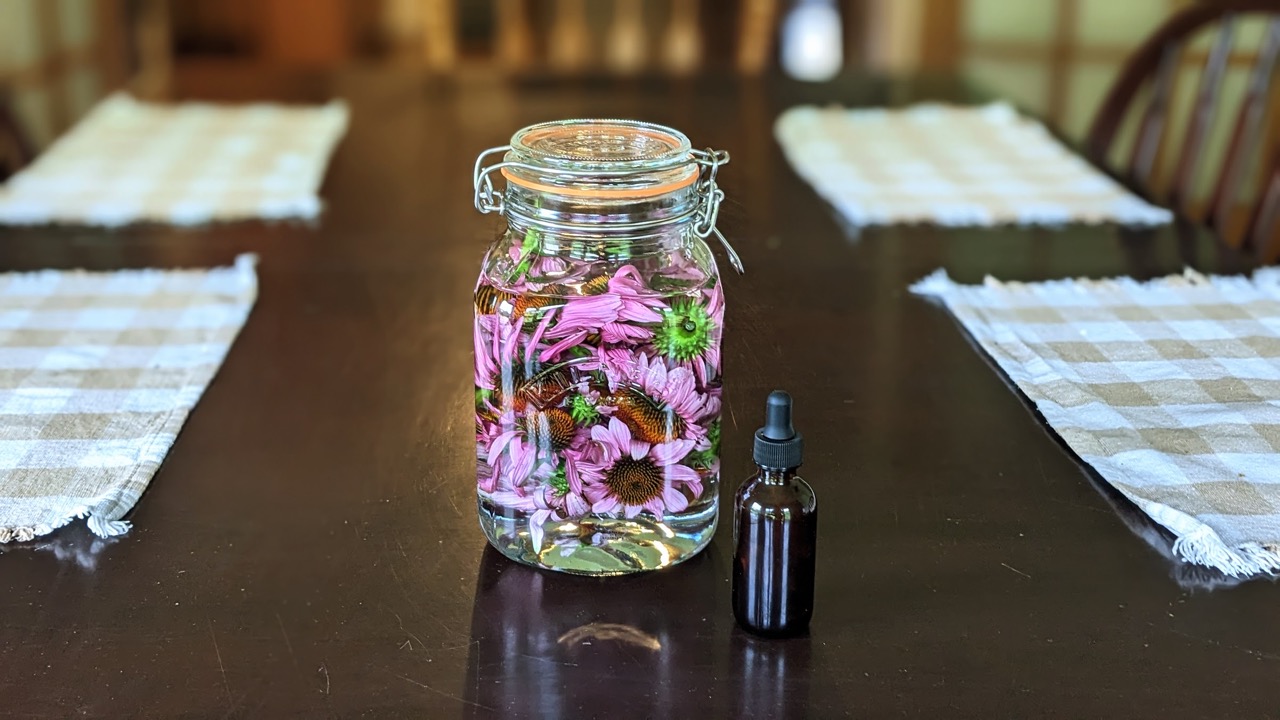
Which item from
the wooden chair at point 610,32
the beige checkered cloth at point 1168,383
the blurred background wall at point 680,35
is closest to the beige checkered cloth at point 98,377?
the beige checkered cloth at point 1168,383

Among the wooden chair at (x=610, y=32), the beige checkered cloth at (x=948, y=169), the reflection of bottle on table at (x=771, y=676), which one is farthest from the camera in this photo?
the wooden chair at (x=610, y=32)

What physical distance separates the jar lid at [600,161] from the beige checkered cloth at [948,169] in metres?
0.72

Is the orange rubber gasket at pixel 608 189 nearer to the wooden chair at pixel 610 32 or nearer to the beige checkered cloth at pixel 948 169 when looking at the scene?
the beige checkered cloth at pixel 948 169

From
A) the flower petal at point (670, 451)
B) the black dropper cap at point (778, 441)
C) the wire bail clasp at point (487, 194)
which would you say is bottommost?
the flower petal at point (670, 451)

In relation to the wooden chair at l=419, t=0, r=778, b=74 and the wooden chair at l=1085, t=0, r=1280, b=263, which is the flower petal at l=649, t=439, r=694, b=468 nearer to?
the wooden chair at l=1085, t=0, r=1280, b=263

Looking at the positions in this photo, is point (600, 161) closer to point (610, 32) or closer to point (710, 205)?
point (710, 205)

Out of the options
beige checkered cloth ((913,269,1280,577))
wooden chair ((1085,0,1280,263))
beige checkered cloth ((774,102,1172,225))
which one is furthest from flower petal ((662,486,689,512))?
wooden chair ((1085,0,1280,263))

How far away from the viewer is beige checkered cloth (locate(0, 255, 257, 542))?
820mm

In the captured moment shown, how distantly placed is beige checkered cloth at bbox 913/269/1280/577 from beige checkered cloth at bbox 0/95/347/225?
2.44ft

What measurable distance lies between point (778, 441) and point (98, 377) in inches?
23.4

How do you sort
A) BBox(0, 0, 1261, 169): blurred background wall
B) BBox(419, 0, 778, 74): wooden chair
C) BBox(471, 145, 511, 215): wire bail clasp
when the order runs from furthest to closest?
BBox(419, 0, 778, 74): wooden chair → BBox(0, 0, 1261, 169): blurred background wall → BBox(471, 145, 511, 215): wire bail clasp

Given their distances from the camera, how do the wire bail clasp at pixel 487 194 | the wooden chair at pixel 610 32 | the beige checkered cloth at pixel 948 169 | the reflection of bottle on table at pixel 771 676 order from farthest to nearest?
the wooden chair at pixel 610 32 → the beige checkered cloth at pixel 948 169 → the wire bail clasp at pixel 487 194 → the reflection of bottle on table at pixel 771 676

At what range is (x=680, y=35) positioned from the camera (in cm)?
344

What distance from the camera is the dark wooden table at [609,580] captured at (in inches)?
25.4
